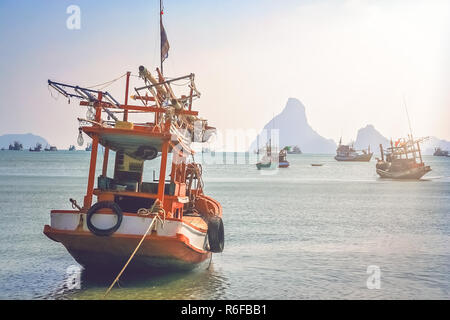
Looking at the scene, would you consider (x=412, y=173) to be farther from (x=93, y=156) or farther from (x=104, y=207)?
(x=104, y=207)

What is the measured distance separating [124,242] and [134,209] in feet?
5.40

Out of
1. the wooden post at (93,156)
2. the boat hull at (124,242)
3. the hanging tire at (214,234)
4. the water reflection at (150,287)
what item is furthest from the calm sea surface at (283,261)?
the wooden post at (93,156)

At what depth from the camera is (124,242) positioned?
1273 cm

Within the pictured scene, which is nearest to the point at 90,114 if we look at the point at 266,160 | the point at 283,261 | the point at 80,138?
the point at 80,138

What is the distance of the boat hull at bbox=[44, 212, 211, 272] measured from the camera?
1270cm

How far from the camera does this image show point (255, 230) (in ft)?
87.2

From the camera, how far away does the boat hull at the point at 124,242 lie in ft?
41.7

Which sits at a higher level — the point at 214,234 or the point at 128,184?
the point at 128,184

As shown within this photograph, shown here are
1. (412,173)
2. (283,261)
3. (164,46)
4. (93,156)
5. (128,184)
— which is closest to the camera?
(93,156)

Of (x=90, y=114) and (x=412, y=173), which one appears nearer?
(x=90, y=114)

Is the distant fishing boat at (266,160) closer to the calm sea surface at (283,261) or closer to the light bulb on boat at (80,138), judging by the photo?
the calm sea surface at (283,261)
